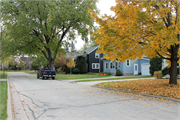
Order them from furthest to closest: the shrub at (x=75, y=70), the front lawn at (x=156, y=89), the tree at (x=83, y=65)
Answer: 1. the shrub at (x=75, y=70)
2. the tree at (x=83, y=65)
3. the front lawn at (x=156, y=89)

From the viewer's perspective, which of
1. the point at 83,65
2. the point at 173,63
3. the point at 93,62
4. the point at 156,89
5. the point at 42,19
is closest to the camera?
the point at 156,89

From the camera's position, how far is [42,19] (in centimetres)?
2392

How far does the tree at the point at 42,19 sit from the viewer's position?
22984mm

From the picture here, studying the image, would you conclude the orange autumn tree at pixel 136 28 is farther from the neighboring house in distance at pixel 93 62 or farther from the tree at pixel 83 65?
the neighboring house in distance at pixel 93 62

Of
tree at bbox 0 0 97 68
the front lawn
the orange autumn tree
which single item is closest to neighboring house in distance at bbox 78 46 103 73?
tree at bbox 0 0 97 68

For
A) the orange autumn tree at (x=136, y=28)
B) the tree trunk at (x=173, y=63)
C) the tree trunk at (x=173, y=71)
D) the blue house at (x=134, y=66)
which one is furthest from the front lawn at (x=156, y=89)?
the blue house at (x=134, y=66)

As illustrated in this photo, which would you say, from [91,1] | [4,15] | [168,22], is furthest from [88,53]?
[168,22]

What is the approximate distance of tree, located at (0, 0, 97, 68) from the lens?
23.0 meters

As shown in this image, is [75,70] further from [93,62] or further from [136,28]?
[136,28]

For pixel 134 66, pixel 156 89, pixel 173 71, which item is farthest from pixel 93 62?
pixel 156 89

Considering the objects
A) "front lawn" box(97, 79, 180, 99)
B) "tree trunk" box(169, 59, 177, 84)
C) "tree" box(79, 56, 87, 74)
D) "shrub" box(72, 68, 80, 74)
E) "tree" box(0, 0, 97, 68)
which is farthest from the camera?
"shrub" box(72, 68, 80, 74)

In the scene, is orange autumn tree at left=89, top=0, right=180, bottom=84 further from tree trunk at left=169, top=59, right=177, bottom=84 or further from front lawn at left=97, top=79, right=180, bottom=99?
front lawn at left=97, top=79, right=180, bottom=99

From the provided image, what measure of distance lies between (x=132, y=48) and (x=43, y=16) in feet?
56.7

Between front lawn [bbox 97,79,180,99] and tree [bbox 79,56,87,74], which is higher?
tree [bbox 79,56,87,74]
